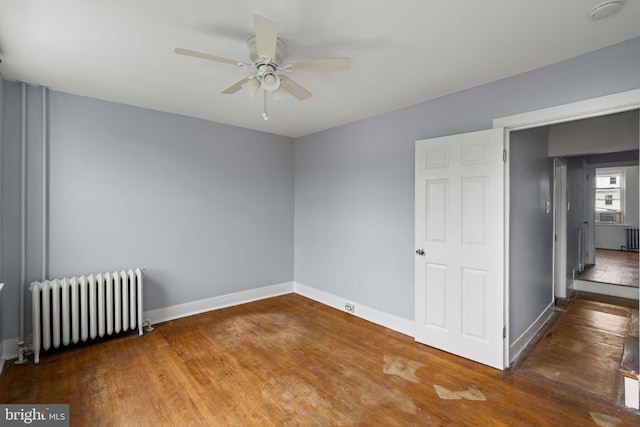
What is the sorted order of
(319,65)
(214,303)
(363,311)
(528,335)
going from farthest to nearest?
(214,303), (363,311), (528,335), (319,65)

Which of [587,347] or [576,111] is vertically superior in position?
[576,111]

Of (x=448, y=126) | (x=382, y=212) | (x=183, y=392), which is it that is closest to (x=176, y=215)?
(x=183, y=392)

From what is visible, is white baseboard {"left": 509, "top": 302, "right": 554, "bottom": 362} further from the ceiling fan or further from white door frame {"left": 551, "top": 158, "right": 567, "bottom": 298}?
the ceiling fan

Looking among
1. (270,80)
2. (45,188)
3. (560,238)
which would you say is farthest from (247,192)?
(560,238)

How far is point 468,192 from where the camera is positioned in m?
2.73

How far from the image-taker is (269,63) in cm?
190

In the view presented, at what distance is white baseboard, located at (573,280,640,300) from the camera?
437 cm

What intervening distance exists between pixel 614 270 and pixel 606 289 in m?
1.56

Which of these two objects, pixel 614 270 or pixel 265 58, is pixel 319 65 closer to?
pixel 265 58

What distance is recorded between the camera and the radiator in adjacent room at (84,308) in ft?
8.79

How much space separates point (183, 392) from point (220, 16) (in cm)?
265

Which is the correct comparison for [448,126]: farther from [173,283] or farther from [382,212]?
[173,283]

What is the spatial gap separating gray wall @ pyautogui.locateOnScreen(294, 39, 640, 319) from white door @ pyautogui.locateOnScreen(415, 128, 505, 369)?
0.71ft

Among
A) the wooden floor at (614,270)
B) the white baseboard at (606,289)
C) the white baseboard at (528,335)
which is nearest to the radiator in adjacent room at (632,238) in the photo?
the wooden floor at (614,270)
